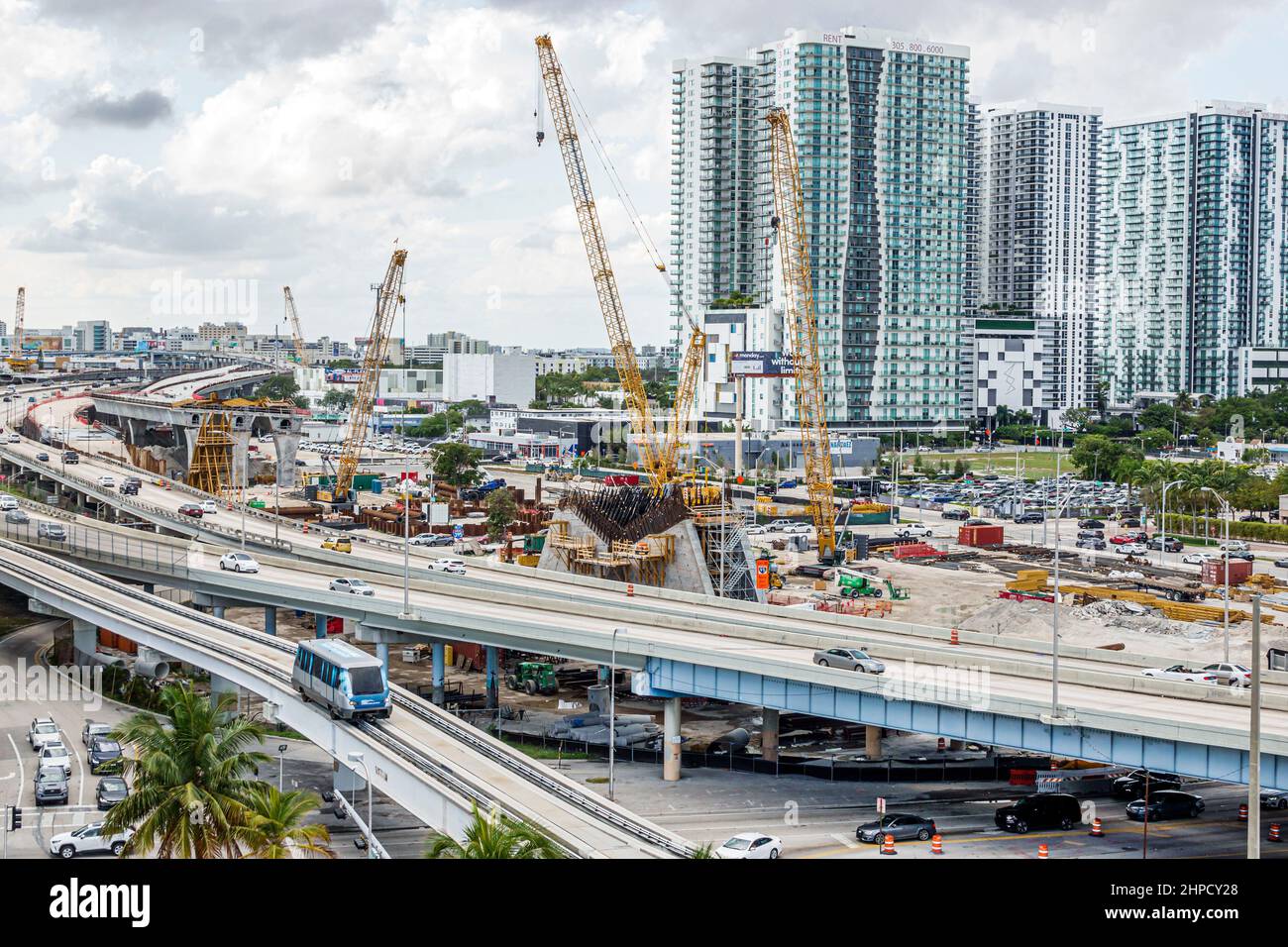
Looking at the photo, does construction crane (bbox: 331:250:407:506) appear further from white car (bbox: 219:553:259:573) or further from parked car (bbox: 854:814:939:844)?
parked car (bbox: 854:814:939:844)

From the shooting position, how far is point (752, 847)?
109 feet

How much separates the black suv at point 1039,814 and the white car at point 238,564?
3617cm

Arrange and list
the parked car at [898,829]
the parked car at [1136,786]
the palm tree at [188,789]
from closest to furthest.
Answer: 1. the palm tree at [188,789]
2. the parked car at [898,829]
3. the parked car at [1136,786]

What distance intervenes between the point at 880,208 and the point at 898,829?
150 meters

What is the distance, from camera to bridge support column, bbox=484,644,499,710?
5450cm

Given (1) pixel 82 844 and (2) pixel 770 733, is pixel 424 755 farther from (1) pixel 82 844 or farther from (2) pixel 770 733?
(2) pixel 770 733

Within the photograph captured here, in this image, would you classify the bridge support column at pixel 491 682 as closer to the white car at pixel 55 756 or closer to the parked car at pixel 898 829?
the white car at pixel 55 756

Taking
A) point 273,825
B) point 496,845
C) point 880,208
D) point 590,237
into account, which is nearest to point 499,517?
point 590,237

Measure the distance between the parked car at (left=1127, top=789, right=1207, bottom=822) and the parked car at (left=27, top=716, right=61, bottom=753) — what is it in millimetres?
32802

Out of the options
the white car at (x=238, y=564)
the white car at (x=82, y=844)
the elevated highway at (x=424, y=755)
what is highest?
the white car at (x=238, y=564)

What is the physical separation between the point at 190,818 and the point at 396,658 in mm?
40751

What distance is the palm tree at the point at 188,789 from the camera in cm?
2417

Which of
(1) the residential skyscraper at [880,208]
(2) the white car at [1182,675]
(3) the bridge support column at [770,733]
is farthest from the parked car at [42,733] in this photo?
(1) the residential skyscraper at [880,208]
